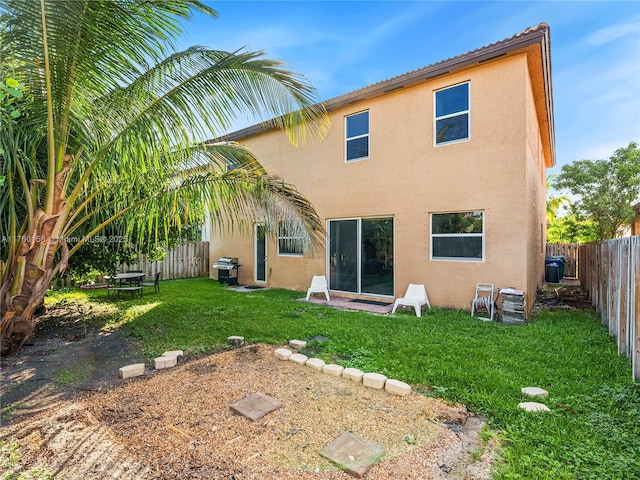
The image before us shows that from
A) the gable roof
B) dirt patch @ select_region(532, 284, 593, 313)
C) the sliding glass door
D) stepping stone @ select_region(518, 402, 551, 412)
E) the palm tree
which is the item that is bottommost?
dirt patch @ select_region(532, 284, 593, 313)

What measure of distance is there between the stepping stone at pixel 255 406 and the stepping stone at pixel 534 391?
2788 mm

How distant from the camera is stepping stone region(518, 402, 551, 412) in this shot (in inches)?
126

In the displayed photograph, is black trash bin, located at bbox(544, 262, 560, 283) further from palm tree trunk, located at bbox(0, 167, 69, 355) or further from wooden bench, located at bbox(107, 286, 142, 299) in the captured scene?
palm tree trunk, located at bbox(0, 167, 69, 355)

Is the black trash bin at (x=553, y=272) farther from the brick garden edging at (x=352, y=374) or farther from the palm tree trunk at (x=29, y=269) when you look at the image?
the palm tree trunk at (x=29, y=269)

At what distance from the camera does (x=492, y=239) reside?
7.60 meters

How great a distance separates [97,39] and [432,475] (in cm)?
549

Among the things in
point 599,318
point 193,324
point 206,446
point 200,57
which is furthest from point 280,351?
point 599,318

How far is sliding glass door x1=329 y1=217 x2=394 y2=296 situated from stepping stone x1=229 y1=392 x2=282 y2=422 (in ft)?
20.7

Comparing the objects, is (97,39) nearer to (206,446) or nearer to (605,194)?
(206,446)

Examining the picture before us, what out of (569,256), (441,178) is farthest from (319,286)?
(569,256)

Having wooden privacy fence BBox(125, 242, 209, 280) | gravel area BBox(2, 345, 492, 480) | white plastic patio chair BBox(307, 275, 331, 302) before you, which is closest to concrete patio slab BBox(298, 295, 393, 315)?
white plastic patio chair BBox(307, 275, 331, 302)

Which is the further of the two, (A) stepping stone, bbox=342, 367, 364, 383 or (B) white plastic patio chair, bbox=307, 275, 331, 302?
(B) white plastic patio chair, bbox=307, 275, 331, 302

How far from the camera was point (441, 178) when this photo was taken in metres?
8.29

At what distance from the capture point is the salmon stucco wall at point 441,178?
735cm
